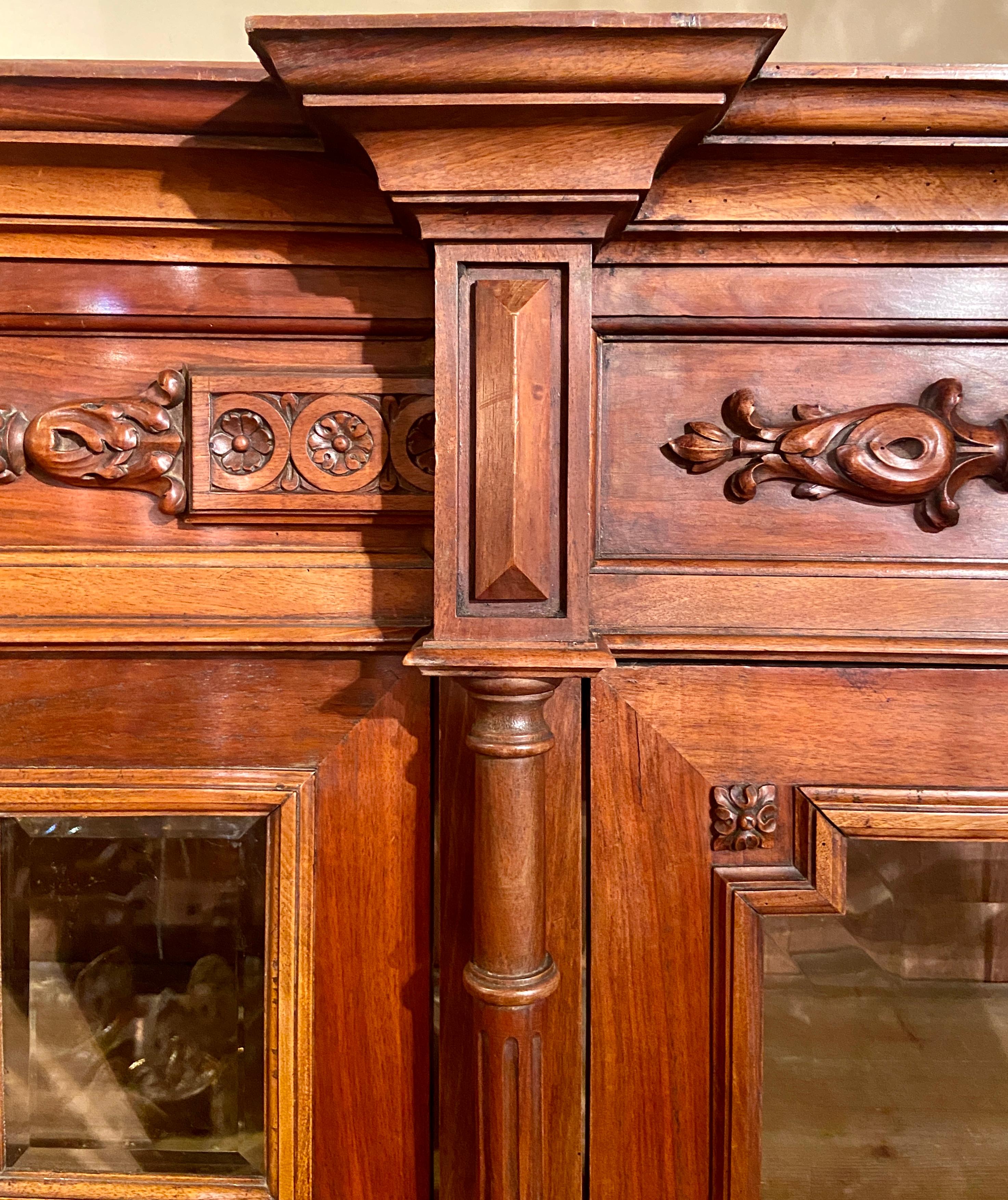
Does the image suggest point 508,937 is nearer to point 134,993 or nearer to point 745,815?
point 745,815

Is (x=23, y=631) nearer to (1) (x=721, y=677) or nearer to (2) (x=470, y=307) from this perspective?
(2) (x=470, y=307)

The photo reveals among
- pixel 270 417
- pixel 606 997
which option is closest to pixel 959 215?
pixel 270 417

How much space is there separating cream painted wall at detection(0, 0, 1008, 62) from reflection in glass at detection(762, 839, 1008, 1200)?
28.0 inches

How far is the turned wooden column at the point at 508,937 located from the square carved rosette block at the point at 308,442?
16 centimetres

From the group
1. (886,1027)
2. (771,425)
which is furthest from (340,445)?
(886,1027)

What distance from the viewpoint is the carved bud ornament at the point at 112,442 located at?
55 centimetres

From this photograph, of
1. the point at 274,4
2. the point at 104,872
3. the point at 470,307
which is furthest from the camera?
the point at 274,4

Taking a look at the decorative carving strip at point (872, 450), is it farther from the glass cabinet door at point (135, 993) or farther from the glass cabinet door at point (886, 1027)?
the glass cabinet door at point (135, 993)

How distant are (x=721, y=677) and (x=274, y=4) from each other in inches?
28.8

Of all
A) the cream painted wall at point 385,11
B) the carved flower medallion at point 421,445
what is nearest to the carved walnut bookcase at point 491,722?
the carved flower medallion at point 421,445

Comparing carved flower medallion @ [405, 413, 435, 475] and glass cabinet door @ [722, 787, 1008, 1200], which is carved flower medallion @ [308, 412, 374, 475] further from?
glass cabinet door @ [722, 787, 1008, 1200]

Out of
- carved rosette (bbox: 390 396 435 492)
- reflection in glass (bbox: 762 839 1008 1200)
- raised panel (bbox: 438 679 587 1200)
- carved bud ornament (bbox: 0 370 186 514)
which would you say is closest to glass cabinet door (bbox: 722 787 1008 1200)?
reflection in glass (bbox: 762 839 1008 1200)

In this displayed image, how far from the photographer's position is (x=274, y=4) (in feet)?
2.52

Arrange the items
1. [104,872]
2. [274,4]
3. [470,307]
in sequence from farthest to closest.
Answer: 1. [274,4]
2. [104,872]
3. [470,307]
